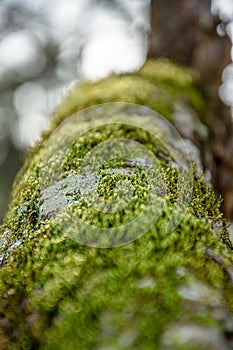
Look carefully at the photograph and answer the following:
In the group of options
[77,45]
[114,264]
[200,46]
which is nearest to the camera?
[114,264]

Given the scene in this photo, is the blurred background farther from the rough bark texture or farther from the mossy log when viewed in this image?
the mossy log

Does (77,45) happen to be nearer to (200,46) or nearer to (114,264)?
(200,46)

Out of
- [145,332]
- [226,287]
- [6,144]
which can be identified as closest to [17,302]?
[145,332]

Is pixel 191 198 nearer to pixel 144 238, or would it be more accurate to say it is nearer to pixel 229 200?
pixel 144 238

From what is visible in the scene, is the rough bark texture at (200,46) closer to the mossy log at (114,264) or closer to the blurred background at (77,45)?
the blurred background at (77,45)

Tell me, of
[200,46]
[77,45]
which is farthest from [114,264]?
[77,45]

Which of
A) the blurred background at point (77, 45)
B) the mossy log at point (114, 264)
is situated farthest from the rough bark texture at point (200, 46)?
the mossy log at point (114, 264)
